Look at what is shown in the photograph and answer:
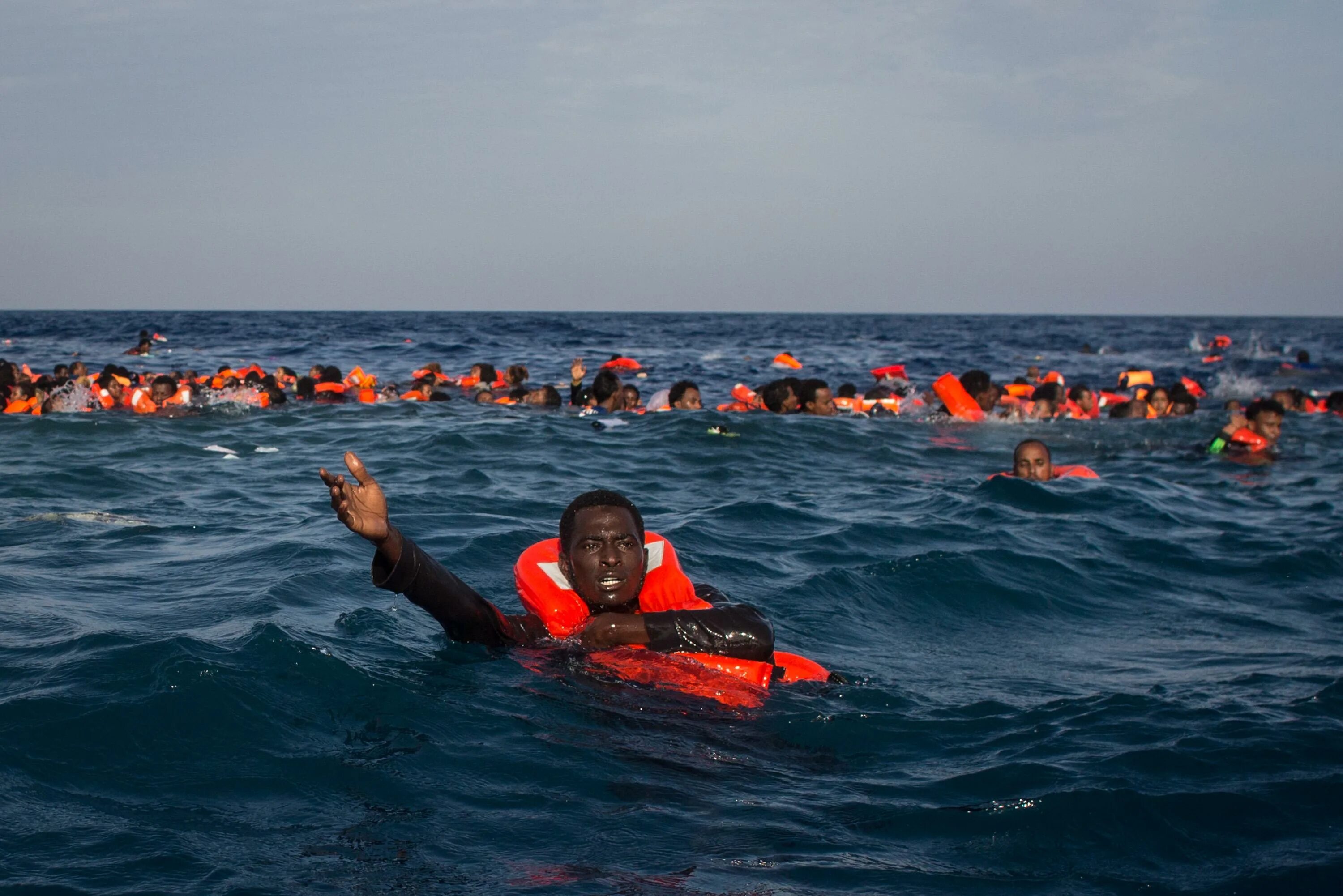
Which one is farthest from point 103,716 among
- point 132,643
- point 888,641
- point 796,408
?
point 796,408

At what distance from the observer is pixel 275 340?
44.8 m

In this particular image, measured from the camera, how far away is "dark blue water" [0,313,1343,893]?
Result: 387 cm

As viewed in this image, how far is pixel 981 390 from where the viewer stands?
1831cm

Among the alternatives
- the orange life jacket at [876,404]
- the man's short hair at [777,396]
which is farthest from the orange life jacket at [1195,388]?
the man's short hair at [777,396]

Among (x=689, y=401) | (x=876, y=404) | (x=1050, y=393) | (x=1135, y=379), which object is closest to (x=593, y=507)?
(x=689, y=401)

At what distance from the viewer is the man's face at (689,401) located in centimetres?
1794

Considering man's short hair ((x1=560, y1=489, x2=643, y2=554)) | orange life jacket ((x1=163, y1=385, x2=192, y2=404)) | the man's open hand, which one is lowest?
orange life jacket ((x1=163, y1=385, x2=192, y2=404))

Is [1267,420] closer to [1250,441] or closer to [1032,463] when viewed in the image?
[1250,441]

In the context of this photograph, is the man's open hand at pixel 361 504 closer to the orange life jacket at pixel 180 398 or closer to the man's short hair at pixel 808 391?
the man's short hair at pixel 808 391

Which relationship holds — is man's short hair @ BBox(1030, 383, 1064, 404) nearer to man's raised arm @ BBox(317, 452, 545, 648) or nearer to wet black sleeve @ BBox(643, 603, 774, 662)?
wet black sleeve @ BBox(643, 603, 774, 662)

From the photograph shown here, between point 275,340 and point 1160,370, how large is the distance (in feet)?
106

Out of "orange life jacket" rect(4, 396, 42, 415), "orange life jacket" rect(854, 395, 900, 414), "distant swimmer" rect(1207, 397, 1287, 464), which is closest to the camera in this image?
"distant swimmer" rect(1207, 397, 1287, 464)

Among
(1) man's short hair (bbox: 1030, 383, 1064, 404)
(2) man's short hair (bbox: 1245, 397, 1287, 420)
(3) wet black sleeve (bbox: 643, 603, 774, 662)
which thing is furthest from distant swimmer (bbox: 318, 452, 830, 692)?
(1) man's short hair (bbox: 1030, 383, 1064, 404)

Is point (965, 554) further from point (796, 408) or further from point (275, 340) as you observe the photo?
point (275, 340)
